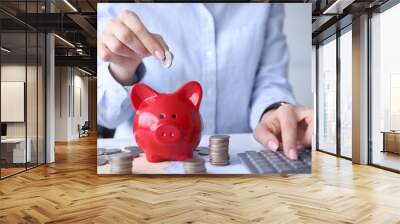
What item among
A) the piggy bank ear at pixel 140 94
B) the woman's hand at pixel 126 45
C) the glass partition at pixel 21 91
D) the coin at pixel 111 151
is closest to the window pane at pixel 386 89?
the woman's hand at pixel 126 45

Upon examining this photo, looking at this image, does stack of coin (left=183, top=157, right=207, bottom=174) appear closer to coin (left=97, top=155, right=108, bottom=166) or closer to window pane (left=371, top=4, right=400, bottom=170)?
coin (left=97, top=155, right=108, bottom=166)

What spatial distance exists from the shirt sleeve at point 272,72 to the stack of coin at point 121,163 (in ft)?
6.22

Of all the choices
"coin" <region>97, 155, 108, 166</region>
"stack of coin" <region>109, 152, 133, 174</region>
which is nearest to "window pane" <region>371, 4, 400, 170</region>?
"stack of coin" <region>109, 152, 133, 174</region>

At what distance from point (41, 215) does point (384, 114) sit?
5914 mm

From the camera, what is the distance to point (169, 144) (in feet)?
16.8

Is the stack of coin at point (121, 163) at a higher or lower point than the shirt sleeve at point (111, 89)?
lower

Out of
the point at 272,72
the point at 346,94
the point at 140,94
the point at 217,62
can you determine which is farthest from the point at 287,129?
the point at 346,94

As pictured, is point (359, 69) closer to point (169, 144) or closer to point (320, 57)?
point (320, 57)

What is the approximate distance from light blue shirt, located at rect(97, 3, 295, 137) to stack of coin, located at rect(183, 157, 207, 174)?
0.45 m

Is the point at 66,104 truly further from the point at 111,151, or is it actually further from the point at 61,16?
the point at 111,151

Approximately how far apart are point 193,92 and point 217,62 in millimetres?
629

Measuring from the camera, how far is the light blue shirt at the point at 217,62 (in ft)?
18.3

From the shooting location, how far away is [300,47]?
5.67 meters

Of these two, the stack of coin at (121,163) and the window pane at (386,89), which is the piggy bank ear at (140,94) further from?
the window pane at (386,89)
